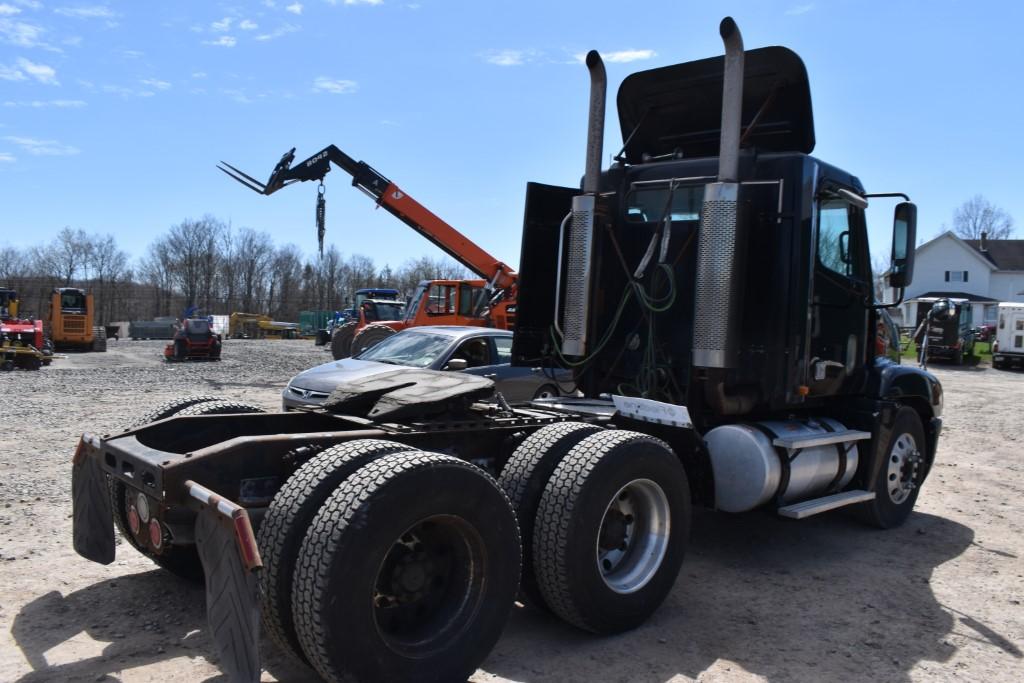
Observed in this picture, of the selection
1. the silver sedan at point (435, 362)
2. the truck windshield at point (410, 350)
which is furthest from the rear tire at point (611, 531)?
the truck windshield at point (410, 350)

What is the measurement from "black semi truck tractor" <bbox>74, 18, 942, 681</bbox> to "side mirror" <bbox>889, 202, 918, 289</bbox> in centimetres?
3

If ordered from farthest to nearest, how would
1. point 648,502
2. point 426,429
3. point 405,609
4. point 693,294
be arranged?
1. point 693,294
2. point 648,502
3. point 426,429
4. point 405,609

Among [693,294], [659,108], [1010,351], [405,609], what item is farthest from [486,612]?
[1010,351]

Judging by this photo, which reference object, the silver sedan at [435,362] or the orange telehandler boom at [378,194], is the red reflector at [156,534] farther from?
the orange telehandler boom at [378,194]

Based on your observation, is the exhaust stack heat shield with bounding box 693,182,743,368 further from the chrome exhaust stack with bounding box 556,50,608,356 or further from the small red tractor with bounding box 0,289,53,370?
the small red tractor with bounding box 0,289,53,370

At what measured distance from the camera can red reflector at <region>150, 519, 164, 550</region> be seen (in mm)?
3711

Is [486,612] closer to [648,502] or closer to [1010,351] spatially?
[648,502]

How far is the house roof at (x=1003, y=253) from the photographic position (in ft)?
205

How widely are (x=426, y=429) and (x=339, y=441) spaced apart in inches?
20.7

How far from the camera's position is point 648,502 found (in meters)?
4.65

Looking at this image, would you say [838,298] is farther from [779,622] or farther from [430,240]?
[430,240]

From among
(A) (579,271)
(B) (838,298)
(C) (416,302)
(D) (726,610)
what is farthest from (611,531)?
(C) (416,302)

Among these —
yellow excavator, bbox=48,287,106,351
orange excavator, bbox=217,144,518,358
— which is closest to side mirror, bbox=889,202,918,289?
orange excavator, bbox=217,144,518,358

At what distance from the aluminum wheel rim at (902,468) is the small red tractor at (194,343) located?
24989 mm
